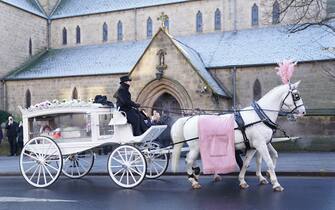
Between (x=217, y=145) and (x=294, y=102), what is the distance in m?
1.80

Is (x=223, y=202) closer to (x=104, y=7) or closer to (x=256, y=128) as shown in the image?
(x=256, y=128)

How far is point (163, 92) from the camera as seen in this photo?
81.4ft

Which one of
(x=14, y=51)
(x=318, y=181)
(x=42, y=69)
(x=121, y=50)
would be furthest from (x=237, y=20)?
(x=318, y=181)

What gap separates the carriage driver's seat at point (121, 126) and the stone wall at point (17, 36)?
2358 cm

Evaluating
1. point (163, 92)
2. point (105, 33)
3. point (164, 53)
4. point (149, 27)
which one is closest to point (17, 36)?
point (105, 33)

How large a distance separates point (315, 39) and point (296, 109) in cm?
1731

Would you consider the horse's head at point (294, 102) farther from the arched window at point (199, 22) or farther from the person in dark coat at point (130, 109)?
the arched window at point (199, 22)

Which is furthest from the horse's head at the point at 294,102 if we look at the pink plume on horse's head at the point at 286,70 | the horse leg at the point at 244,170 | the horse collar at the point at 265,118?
the horse leg at the point at 244,170

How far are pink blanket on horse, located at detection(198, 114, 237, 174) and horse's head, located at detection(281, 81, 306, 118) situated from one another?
118 centimetres

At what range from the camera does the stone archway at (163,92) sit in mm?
23656

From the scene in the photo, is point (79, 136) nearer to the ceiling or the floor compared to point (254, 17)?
nearer to the floor

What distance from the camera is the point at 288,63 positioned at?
9.00 meters

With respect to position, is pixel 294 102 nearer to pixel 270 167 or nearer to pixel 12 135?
pixel 270 167

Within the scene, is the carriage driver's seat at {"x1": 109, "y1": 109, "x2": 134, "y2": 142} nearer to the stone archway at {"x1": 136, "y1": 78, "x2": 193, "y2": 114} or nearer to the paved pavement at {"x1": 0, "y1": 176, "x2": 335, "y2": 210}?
the paved pavement at {"x1": 0, "y1": 176, "x2": 335, "y2": 210}
